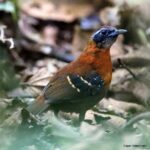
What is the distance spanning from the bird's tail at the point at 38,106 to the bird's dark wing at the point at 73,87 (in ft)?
0.17

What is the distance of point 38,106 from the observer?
6.95 m

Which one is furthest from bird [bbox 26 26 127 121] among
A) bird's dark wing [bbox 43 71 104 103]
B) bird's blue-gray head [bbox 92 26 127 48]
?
bird's blue-gray head [bbox 92 26 127 48]

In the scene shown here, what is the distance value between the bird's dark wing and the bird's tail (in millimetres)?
53

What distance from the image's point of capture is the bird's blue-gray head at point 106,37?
24.1 feet

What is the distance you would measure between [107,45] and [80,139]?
1.77m

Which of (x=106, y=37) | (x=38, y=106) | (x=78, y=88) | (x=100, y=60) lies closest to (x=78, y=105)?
(x=78, y=88)

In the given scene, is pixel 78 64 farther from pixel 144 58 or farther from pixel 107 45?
pixel 144 58

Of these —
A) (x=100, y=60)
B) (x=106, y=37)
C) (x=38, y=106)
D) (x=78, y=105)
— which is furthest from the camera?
(x=106, y=37)

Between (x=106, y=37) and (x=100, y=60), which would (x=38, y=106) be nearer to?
(x=100, y=60)

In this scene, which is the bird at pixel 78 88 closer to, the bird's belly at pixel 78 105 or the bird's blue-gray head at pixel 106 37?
the bird's belly at pixel 78 105

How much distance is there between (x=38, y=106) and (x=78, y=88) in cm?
41

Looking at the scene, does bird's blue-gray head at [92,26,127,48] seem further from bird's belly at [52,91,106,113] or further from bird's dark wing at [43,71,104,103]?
bird's belly at [52,91,106,113]

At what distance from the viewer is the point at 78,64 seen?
7.16 meters

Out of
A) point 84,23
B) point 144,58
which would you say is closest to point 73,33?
point 84,23
